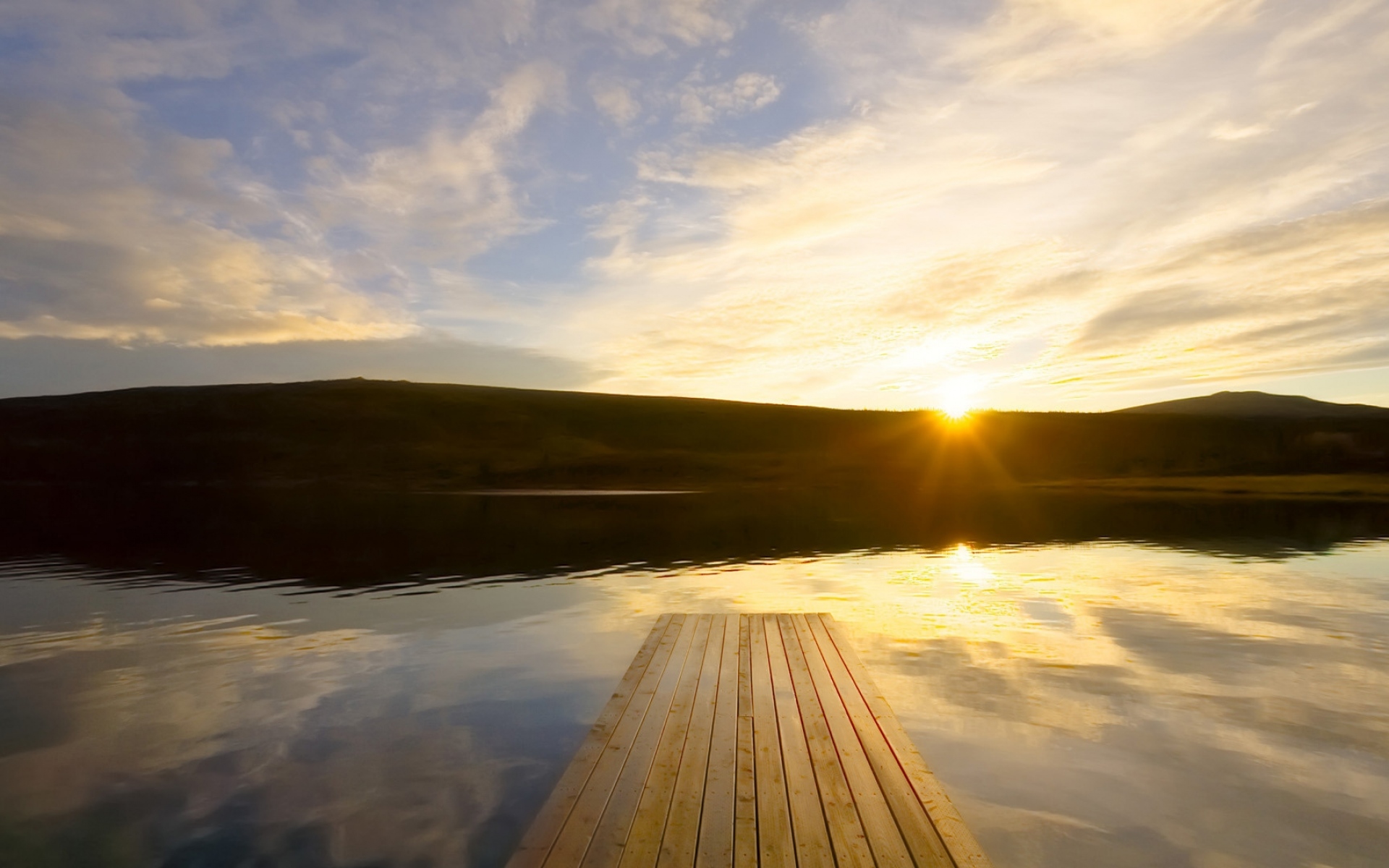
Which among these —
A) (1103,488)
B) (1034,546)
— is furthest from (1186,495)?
(1034,546)

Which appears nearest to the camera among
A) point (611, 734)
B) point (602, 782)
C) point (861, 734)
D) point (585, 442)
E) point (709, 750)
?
point (602, 782)

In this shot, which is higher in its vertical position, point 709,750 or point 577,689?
point 709,750

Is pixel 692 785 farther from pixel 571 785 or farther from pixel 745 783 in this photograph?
pixel 571 785

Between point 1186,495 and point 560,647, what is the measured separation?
2675 inches

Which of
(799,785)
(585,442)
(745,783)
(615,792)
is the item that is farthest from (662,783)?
(585,442)

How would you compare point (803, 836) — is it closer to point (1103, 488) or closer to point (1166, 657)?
point (1166, 657)

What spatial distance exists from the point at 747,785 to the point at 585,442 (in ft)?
361

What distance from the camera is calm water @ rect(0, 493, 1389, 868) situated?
24.8 feet

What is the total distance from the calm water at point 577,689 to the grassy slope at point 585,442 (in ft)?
208

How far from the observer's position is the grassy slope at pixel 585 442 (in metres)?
99.7

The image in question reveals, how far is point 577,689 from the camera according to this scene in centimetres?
1220

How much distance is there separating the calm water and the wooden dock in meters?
0.76

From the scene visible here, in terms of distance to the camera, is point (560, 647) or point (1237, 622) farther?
point (1237, 622)

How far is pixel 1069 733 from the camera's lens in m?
9.90
